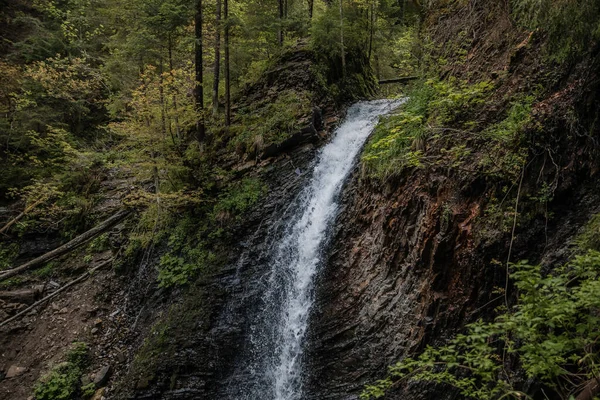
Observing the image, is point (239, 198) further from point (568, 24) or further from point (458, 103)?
point (568, 24)

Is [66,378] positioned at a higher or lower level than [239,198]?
lower

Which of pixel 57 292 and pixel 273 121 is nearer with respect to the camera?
pixel 57 292

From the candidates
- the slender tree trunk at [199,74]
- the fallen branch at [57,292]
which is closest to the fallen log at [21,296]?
the fallen branch at [57,292]

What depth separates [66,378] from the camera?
1000 centimetres

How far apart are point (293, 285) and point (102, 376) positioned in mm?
5905

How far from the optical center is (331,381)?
7312 millimetres

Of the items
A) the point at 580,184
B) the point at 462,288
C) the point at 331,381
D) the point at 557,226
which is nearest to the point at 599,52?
the point at 580,184

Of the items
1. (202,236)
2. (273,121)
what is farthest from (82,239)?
(273,121)

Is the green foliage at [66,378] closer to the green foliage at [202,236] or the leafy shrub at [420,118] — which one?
the green foliage at [202,236]

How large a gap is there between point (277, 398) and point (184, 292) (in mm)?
4180

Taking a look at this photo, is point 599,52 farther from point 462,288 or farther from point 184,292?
point 184,292

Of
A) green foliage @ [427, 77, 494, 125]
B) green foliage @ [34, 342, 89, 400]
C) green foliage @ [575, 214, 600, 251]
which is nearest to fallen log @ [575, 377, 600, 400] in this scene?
green foliage @ [575, 214, 600, 251]

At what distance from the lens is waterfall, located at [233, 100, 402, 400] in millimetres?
8109

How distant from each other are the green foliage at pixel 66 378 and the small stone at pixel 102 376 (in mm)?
581
